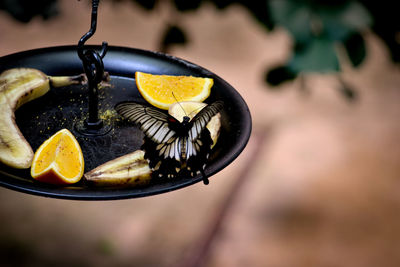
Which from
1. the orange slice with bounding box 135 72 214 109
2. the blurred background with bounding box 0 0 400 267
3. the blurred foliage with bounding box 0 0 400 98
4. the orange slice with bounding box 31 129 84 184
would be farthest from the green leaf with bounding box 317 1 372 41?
the orange slice with bounding box 31 129 84 184

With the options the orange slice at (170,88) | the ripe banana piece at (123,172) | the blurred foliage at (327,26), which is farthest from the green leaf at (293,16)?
the ripe banana piece at (123,172)

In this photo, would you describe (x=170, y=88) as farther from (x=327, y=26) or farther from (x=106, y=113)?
(x=327, y=26)

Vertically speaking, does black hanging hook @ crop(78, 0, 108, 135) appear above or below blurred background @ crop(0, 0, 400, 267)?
above

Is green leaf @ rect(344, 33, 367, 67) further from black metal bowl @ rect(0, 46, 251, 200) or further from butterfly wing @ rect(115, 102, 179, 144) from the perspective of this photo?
butterfly wing @ rect(115, 102, 179, 144)

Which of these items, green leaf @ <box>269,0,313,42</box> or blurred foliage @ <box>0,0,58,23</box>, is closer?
green leaf @ <box>269,0,313,42</box>

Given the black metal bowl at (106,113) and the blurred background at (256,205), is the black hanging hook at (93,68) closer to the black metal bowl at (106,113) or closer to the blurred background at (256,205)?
the black metal bowl at (106,113)
